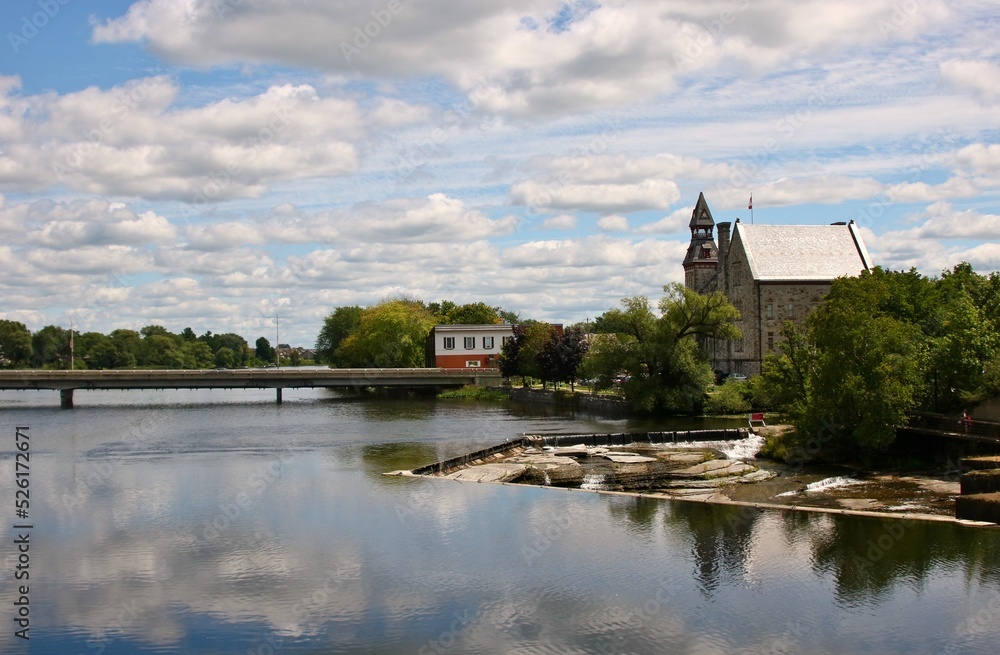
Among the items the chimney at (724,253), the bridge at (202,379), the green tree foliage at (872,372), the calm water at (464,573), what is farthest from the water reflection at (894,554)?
the bridge at (202,379)

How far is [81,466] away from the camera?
139 ft

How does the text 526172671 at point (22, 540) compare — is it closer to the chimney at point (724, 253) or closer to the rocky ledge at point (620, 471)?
the rocky ledge at point (620, 471)

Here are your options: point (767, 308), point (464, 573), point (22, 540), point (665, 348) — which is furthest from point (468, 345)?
point (464, 573)

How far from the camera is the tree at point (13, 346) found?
184 meters

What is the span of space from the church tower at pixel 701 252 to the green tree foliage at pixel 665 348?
101 ft

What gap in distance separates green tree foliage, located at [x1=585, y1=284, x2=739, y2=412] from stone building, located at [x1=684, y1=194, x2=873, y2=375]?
1537cm

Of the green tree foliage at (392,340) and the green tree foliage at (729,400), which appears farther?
the green tree foliage at (392,340)

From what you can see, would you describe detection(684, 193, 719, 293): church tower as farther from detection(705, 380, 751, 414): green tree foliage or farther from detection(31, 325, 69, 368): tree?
detection(31, 325, 69, 368): tree

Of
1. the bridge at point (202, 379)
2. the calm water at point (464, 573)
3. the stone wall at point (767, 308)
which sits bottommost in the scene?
the calm water at point (464, 573)

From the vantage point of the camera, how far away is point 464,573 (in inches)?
891

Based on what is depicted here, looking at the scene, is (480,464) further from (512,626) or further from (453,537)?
(512,626)

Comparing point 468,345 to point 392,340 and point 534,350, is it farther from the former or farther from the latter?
point 534,350

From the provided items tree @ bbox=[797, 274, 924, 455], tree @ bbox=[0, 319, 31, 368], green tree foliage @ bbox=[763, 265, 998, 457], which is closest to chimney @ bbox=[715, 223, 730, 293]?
green tree foliage @ bbox=[763, 265, 998, 457]

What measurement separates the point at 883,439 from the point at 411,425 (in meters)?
32.9
